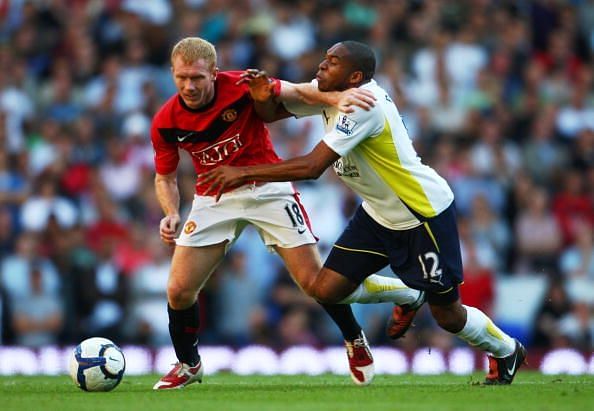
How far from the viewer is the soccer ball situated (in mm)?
9203

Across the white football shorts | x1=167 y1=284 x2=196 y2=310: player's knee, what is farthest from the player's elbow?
x1=167 y1=284 x2=196 y2=310: player's knee

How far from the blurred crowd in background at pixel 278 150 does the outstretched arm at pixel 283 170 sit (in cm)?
565

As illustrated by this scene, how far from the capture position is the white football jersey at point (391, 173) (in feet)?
29.8

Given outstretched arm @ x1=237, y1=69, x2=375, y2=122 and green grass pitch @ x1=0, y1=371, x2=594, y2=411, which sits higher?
outstretched arm @ x1=237, y1=69, x2=375, y2=122

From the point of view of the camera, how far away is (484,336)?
933cm

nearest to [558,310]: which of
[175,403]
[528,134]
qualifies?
[528,134]

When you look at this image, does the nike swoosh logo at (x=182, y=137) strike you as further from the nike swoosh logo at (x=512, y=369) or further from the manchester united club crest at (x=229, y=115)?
the nike swoosh logo at (x=512, y=369)

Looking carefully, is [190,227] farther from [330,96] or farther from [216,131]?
[330,96]

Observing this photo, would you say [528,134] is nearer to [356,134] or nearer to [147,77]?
[147,77]

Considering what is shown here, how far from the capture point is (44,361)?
13.2 m

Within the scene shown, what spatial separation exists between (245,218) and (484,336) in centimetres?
196

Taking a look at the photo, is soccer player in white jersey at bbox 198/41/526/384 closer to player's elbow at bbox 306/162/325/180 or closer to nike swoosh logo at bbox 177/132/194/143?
player's elbow at bbox 306/162/325/180

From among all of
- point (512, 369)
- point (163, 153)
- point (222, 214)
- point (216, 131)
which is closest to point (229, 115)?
point (216, 131)

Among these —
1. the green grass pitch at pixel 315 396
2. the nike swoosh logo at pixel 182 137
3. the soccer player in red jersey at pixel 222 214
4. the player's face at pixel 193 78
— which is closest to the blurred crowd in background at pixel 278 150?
the green grass pitch at pixel 315 396
